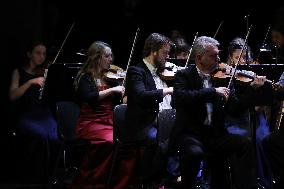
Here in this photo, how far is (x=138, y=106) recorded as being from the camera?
448 cm

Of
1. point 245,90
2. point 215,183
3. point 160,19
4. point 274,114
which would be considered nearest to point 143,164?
point 215,183

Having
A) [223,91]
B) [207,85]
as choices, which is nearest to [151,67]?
[207,85]

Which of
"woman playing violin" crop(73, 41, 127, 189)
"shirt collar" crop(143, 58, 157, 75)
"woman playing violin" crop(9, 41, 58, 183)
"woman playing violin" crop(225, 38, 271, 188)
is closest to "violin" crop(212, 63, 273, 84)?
"woman playing violin" crop(225, 38, 271, 188)

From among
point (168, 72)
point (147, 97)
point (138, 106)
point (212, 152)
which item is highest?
point (168, 72)

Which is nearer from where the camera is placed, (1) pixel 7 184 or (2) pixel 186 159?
(2) pixel 186 159

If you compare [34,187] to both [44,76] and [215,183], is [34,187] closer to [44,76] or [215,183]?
[44,76]

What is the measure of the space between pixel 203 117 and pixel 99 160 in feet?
3.59

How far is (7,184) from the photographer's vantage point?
5293 millimetres

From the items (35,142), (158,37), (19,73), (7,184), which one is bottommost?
(7,184)

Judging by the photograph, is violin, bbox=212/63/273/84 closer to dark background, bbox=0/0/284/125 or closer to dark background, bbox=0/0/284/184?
dark background, bbox=0/0/284/184

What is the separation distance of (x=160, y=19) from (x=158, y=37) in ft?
7.90

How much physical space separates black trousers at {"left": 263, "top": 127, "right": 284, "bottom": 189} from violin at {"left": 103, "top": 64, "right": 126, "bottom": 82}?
148 cm

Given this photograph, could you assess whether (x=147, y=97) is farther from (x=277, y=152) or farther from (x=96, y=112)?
(x=277, y=152)

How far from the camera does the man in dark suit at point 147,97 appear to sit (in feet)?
14.5
